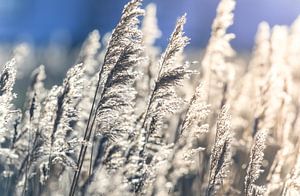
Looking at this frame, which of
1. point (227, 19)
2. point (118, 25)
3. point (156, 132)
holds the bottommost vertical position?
point (156, 132)

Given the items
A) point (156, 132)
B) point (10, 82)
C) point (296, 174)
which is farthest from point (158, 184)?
point (10, 82)

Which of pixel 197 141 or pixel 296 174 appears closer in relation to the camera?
pixel 296 174

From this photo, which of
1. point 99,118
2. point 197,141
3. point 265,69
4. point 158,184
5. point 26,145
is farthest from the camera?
point 265,69

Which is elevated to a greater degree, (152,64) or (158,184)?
(152,64)

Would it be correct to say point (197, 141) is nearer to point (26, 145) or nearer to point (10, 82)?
point (26, 145)

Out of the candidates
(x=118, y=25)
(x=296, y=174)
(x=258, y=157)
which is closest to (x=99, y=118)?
(x=118, y=25)

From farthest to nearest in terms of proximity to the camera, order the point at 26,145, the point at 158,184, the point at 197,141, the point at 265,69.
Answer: the point at 265,69
the point at 197,141
the point at 26,145
the point at 158,184
